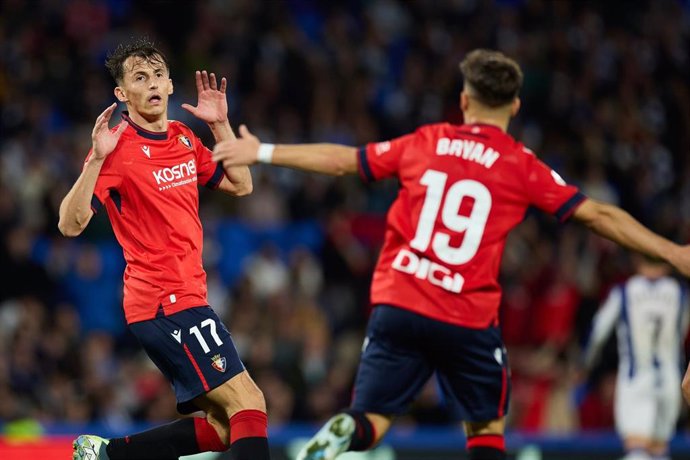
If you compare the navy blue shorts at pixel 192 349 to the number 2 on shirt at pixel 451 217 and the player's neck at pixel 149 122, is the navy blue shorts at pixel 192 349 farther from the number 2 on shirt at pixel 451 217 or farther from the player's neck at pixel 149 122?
the number 2 on shirt at pixel 451 217

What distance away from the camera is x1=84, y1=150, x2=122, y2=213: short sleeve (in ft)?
18.2

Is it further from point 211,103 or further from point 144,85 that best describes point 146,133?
point 211,103

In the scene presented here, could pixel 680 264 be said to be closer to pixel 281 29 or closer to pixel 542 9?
pixel 281 29

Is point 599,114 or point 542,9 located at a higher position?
point 542,9

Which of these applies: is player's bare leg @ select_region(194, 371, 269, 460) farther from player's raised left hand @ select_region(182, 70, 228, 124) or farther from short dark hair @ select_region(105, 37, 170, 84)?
short dark hair @ select_region(105, 37, 170, 84)

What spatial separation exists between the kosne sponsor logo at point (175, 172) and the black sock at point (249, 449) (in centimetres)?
126

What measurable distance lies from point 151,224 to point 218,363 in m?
0.72

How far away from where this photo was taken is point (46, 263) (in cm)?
1159

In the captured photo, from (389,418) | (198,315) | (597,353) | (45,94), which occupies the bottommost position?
(597,353)

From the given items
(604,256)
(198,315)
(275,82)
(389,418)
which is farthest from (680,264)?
(275,82)

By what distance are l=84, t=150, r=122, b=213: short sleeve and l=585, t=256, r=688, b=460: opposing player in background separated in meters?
5.38

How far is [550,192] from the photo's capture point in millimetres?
5473

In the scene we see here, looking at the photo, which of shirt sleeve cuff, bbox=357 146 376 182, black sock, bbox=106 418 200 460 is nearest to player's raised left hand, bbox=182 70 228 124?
shirt sleeve cuff, bbox=357 146 376 182

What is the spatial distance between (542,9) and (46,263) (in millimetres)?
7453
